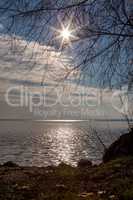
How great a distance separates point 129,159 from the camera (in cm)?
1270

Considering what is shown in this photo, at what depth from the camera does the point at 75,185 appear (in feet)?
32.6

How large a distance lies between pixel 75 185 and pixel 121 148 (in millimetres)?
5755

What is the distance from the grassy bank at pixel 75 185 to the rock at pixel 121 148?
239 centimetres

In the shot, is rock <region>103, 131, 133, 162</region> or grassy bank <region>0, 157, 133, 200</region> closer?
grassy bank <region>0, 157, 133, 200</region>

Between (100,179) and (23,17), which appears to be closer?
(23,17)

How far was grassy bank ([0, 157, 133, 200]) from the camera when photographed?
848cm

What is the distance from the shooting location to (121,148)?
15.4 meters

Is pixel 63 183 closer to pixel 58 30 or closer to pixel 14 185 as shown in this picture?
pixel 14 185

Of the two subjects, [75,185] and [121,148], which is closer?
[75,185]

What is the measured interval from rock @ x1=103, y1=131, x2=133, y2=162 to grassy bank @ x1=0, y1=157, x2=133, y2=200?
2.39m

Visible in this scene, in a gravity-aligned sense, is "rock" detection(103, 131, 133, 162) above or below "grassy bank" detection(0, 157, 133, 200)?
above

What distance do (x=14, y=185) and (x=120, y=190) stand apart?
306 cm

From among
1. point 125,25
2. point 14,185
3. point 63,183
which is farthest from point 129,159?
point 125,25

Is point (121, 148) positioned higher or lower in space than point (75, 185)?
higher
